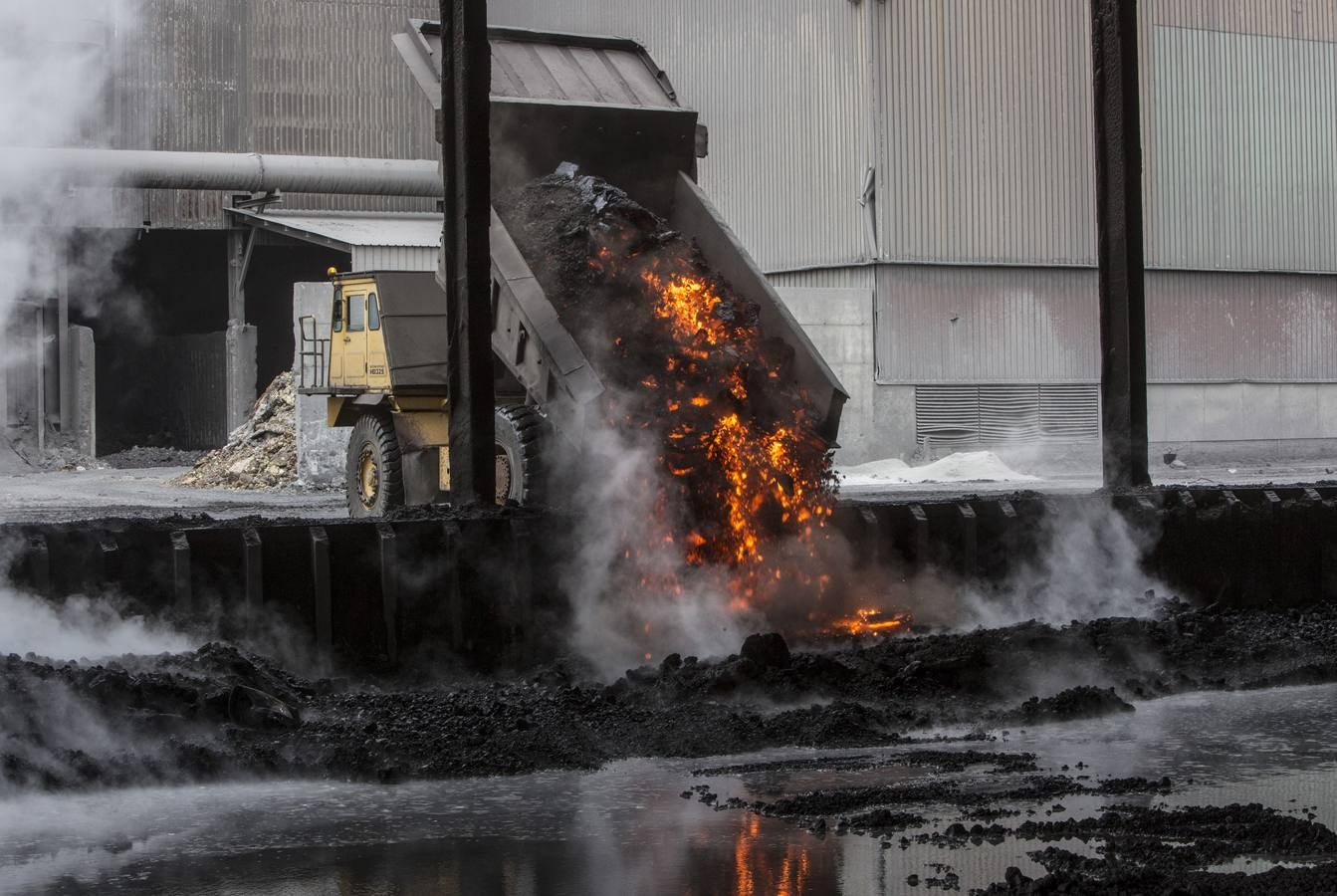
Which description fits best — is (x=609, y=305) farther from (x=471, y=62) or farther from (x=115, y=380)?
(x=115, y=380)

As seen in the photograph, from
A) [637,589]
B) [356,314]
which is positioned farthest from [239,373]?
[637,589]

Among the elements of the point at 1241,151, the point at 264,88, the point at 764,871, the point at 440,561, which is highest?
the point at 264,88

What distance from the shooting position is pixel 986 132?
29297mm

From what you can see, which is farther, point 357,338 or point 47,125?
point 47,125

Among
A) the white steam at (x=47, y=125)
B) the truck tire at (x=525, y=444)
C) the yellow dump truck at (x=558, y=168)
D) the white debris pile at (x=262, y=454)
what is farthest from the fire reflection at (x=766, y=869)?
the white debris pile at (x=262, y=454)

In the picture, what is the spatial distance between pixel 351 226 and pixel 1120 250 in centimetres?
2660

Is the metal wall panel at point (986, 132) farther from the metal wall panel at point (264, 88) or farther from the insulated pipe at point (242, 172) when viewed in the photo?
the metal wall panel at point (264, 88)

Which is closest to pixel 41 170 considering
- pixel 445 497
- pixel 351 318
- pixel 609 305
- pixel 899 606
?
pixel 351 318

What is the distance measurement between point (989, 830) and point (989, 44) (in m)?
25.7

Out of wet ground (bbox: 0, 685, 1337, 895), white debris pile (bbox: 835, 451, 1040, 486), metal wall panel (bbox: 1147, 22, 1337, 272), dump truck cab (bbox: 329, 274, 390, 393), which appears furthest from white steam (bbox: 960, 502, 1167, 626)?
metal wall panel (bbox: 1147, 22, 1337, 272)

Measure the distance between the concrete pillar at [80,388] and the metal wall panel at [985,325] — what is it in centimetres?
1798

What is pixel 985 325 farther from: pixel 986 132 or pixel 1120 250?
pixel 1120 250

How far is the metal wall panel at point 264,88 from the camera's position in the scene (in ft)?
125

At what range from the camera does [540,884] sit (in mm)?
5266
